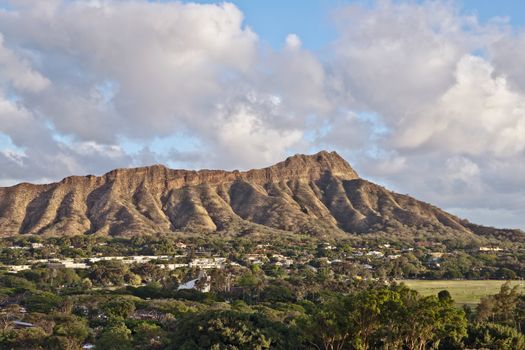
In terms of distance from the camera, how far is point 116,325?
153 ft

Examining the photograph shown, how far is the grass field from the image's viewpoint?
77375 millimetres

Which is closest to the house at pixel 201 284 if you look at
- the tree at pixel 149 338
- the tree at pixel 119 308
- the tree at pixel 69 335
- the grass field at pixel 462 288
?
the tree at pixel 119 308

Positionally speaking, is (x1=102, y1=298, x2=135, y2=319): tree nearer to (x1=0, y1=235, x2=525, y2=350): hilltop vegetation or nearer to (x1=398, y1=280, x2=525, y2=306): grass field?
(x1=0, y1=235, x2=525, y2=350): hilltop vegetation

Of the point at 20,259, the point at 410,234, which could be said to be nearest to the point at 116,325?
the point at 20,259

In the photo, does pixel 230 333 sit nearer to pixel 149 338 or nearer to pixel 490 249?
pixel 149 338

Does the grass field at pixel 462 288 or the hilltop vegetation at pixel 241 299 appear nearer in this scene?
the hilltop vegetation at pixel 241 299

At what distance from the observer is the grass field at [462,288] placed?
77.4 meters

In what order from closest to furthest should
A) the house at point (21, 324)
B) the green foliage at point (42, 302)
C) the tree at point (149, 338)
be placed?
the tree at point (149, 338) < the house at point (21, 324) < the green foliage at point (42, 302)

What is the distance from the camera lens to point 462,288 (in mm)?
89812

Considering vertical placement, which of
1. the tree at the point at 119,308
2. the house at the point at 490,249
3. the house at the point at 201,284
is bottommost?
the tree at the point at 119,308

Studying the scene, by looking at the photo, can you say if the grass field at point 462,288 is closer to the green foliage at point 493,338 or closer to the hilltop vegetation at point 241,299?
the hilltop vegetation at point 241,299

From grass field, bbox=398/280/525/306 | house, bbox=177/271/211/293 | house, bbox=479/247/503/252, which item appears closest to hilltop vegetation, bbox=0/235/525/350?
house, bbox=177/271/211/293

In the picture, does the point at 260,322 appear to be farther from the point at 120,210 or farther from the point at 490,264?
the point at 120,210

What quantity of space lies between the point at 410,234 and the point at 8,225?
421 feet
